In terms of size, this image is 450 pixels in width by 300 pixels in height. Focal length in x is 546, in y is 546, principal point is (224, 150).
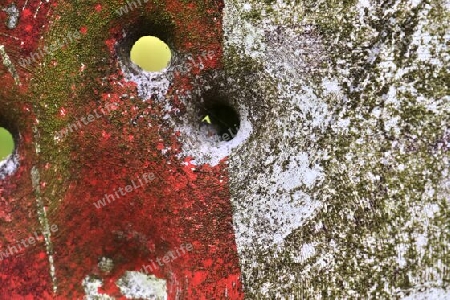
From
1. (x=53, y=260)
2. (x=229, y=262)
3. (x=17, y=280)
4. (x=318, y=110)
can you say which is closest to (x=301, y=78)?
(x=318, y=110)

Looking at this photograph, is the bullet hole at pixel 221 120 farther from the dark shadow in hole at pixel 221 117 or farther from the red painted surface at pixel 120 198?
the red painted surface at pixel 120 198

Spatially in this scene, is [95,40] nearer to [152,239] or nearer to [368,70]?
[152,239]

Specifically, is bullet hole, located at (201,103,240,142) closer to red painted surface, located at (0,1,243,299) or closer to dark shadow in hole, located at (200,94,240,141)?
dark shadow in hole, located at (200,94,240,141)

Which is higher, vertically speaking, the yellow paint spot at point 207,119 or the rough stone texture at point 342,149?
the yellow paint spot at point 207,119

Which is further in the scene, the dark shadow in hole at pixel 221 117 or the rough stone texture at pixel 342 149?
the dark shadow in hole at pixel 221 117
